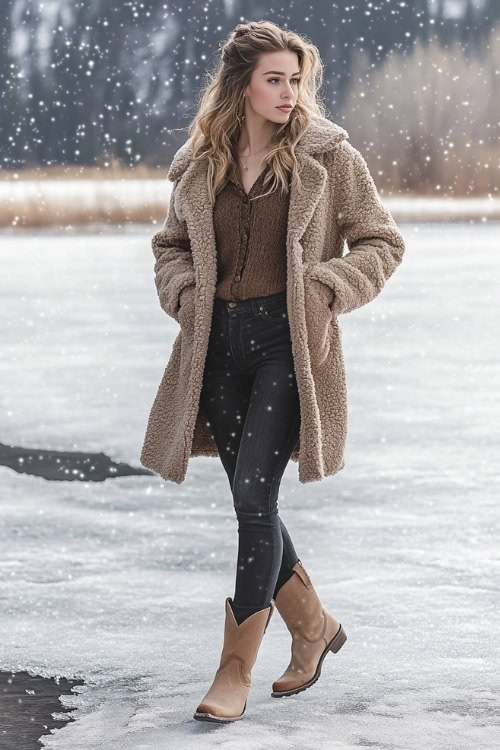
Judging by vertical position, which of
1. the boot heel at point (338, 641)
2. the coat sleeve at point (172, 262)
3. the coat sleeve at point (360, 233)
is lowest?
the boot heel at point (338, 641)

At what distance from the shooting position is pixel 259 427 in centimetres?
258

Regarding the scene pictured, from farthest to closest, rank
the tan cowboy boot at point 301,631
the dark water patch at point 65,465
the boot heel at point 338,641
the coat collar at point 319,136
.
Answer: the dark water patch at point 65,465
the boot heel at point 338,641
the tan cowboy boot at point 301,631
the coat collar at point 319,136

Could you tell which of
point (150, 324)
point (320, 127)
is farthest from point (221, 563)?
point (150, 324)

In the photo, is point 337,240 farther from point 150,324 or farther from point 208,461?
point 150,324

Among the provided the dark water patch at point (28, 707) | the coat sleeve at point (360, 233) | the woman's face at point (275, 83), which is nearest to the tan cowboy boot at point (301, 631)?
the dark water patch at point (28, 707)

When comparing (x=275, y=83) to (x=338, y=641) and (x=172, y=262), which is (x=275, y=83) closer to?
(x=172, y=262)

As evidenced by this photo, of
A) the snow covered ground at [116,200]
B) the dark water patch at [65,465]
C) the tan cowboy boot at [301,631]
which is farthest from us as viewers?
the snow covered ground at [116,200]

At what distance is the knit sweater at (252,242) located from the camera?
2.61 m

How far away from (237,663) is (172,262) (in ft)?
3.01

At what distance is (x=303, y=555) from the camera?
4.04 m

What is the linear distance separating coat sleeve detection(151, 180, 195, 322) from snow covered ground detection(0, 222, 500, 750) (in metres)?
0.91

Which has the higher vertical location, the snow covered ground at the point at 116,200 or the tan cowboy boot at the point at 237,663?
the tan cowboy boot at the point at 237,663

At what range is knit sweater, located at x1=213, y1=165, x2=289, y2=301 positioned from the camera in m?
2.61

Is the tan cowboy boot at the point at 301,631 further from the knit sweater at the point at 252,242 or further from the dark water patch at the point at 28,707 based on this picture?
the knit sweater at the point at 252,242
